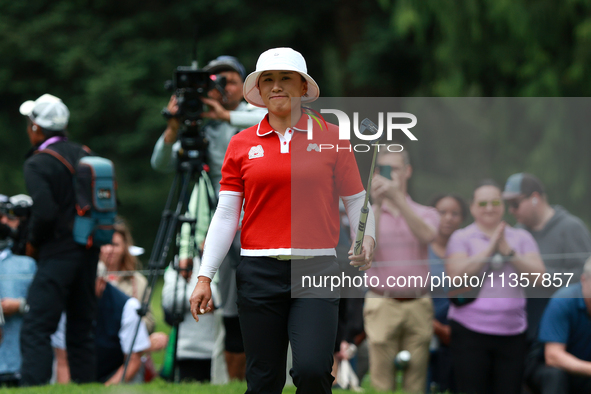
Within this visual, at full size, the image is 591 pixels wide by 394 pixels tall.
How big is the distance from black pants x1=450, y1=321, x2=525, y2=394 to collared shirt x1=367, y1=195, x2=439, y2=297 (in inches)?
27.1

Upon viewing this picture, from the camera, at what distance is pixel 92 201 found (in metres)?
5.69

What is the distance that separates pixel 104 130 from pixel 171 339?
553 inches

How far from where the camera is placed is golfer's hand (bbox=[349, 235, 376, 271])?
355 cm

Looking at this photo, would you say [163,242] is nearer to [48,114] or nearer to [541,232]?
[48,114]

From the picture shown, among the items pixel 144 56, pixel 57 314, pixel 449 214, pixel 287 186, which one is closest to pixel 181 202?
pixel 57 314

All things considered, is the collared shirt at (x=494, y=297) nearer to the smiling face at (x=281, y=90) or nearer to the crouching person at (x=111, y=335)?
the smiling face at (x=281, y=90)

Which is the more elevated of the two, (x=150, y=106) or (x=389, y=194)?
(x=150, y=106)

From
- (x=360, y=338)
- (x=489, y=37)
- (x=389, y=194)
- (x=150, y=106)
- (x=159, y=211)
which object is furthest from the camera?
(x=159, y=211)

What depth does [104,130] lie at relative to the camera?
62.0 feet

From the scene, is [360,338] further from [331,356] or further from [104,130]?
[104,130]

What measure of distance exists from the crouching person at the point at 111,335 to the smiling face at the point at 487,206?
2.87 m

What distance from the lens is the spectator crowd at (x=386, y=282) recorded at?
504 centimetres

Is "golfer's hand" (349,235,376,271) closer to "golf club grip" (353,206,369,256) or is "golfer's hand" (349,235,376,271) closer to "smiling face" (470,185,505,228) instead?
"golf club grip" (353,206,369,256)

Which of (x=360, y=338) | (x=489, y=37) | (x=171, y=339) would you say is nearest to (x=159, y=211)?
(x=489, y=37)
